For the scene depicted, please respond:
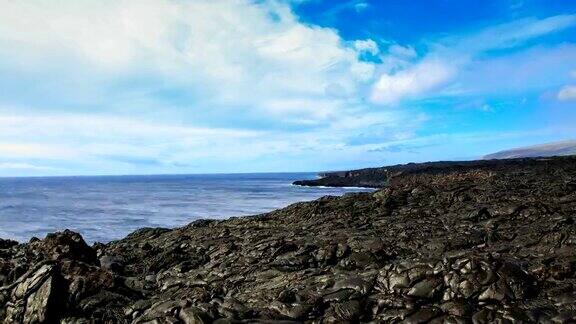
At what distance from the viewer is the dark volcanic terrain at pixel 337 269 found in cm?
1385

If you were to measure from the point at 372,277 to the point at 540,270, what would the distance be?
5.53 metres

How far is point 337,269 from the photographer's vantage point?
18375mm

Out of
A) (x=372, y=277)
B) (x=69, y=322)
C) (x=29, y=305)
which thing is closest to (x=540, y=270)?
(x=372, y=277)

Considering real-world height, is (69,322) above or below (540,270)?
below

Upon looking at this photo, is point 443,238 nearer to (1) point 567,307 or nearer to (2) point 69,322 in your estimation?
(1) point 567,307

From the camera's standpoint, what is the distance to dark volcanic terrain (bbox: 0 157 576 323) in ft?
45.4

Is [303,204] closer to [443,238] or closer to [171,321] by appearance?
[443,238]

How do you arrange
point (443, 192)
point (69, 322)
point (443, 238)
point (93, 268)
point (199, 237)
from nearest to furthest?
point (69, 322) → point (93, 268) → point (443, 238) → point (199, 237) → point (443, 192)

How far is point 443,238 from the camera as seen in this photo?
2150 cm

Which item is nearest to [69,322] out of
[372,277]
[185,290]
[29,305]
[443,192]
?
[29,305]

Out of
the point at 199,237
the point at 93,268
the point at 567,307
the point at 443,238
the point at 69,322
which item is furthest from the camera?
the point at 199,237

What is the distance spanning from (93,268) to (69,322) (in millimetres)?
3342

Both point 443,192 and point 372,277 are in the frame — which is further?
point 443,192

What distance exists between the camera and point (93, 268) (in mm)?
18172
